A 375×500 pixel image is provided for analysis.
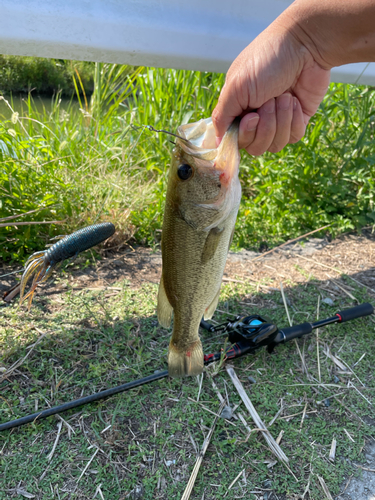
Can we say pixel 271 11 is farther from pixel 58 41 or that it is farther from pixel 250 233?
pixel 250 233

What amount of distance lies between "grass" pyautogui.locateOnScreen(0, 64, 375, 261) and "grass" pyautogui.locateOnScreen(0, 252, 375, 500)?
931mm

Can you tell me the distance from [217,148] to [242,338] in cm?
143

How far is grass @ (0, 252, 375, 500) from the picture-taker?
1.88m

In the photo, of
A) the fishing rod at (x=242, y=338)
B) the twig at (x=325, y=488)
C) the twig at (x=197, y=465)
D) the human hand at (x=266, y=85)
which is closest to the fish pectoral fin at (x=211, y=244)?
the human hand at (x=266, y=85)

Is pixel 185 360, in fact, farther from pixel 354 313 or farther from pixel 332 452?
pixel 354 313

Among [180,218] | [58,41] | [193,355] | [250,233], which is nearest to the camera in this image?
[180,218]

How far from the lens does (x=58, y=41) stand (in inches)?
104

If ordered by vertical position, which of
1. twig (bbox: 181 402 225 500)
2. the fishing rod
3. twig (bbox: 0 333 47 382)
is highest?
the fishing rod

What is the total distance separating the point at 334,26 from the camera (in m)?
1.61

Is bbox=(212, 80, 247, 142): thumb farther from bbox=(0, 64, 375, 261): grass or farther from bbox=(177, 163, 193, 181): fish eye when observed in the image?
bbox=(0, 64, 375, 261): grass

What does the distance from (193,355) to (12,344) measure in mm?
1330

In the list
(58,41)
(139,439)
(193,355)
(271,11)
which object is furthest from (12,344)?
(271,11)

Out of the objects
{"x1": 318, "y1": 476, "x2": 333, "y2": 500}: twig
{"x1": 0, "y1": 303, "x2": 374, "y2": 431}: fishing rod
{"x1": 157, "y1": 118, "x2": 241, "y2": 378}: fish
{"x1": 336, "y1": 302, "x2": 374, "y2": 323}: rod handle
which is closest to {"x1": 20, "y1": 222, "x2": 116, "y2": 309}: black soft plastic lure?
{"x1": 157, "y1": 118, "x2": 241, "y2": 378}: fish

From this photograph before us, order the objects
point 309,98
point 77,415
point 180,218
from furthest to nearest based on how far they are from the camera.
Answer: point 77,415, point 309,98, point 180,218
